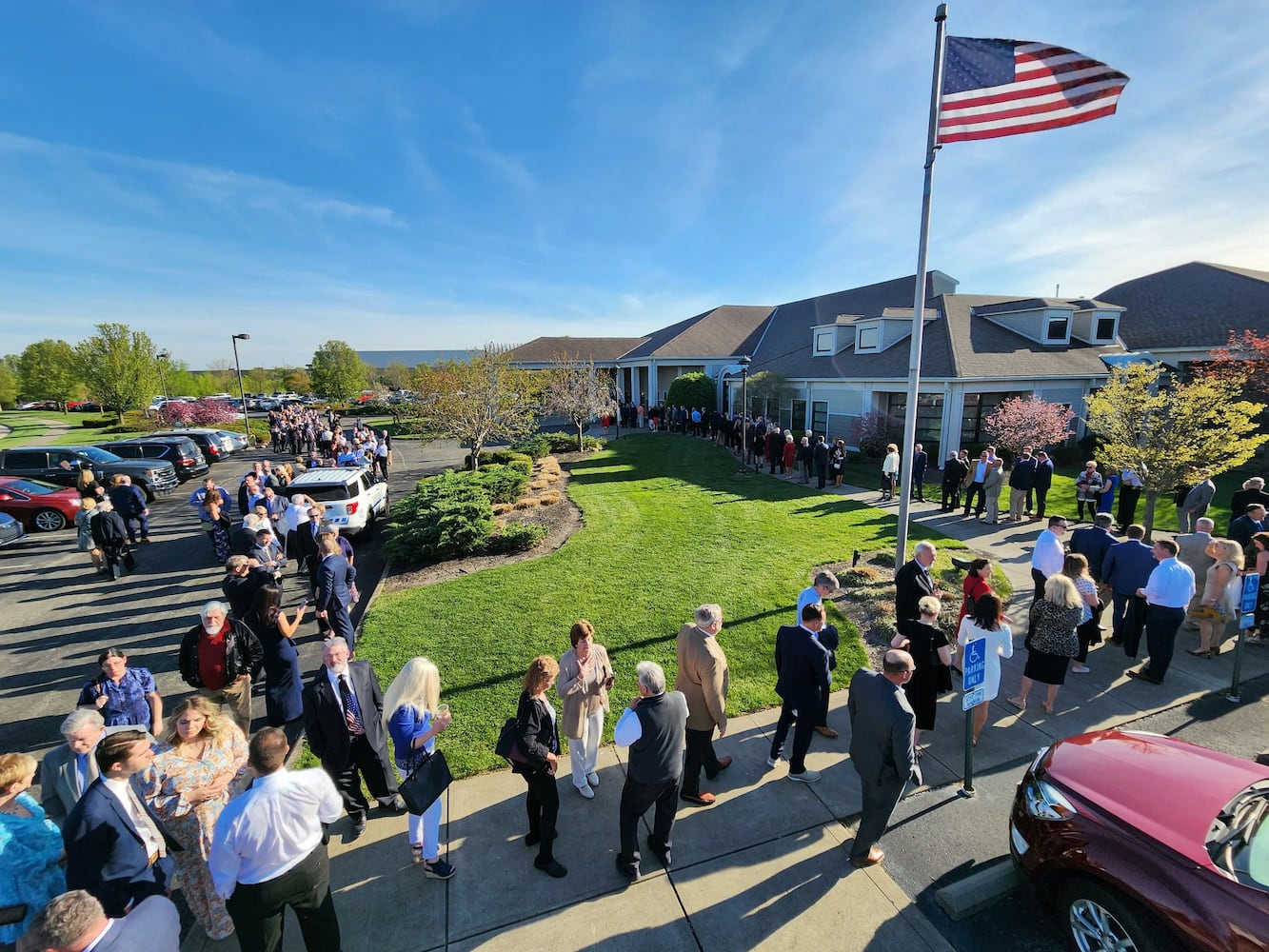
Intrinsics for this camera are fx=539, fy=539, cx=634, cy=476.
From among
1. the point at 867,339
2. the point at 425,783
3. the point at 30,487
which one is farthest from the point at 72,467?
the point at 867,339

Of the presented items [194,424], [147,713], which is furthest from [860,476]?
[194,424]

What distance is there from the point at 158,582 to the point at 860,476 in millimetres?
18824

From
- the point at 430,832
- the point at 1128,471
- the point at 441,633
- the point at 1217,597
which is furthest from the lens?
the point at 1128,471

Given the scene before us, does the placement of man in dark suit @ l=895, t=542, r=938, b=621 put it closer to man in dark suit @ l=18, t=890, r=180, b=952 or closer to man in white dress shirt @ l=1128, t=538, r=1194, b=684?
man in white dress shirt @ l=1128, t=538, r=1194, b=684

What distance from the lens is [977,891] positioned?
384 centimetres

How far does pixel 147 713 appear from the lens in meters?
4.84

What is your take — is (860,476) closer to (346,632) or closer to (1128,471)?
(1128,471)

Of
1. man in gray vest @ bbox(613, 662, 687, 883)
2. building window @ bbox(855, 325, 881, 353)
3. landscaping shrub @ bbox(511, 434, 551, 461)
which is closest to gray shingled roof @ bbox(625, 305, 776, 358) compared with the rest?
building window @ bbox(855, 325, 881, 353)

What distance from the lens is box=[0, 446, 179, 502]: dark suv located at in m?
17.2

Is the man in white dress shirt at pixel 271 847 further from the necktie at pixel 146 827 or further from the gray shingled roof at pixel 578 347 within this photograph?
the gray shingled roof at pixel 578 347

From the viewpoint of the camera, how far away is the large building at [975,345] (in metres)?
20.5

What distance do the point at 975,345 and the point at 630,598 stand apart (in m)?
20.1

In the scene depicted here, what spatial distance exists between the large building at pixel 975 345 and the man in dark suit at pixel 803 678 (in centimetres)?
1801

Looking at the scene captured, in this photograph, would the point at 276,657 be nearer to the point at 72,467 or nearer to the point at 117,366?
the point at 72,467
